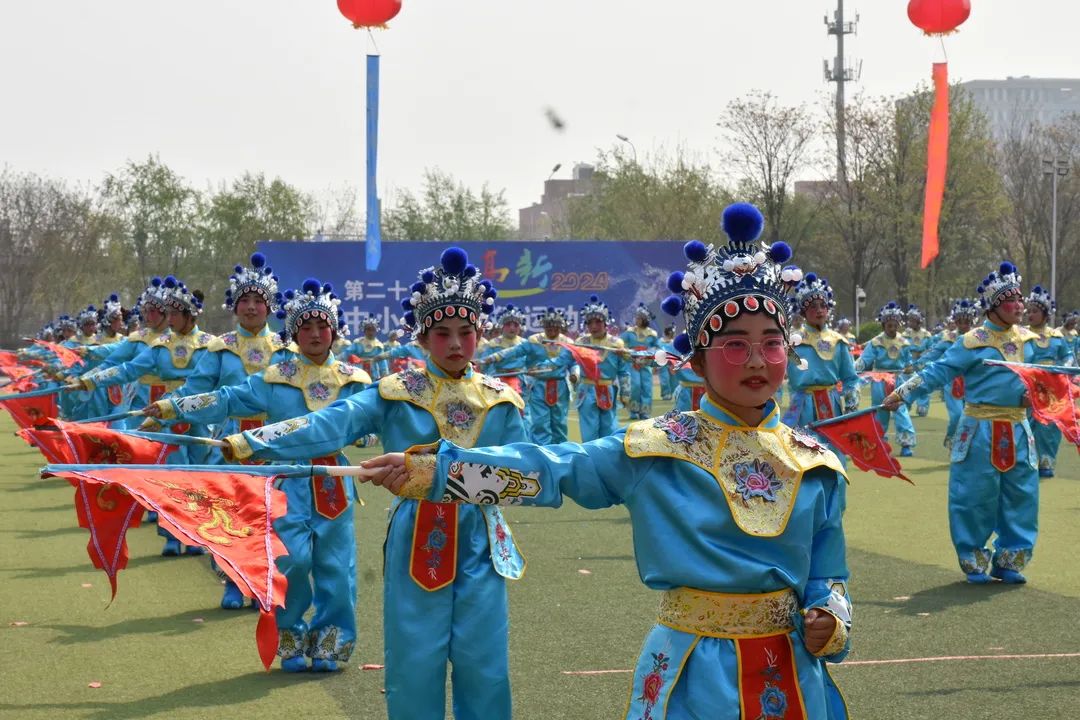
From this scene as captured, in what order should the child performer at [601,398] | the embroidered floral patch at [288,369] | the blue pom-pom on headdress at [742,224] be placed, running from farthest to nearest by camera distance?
the child performer at [601,398] → the embroidered floral patch at [288,369] → the blue pom-pom on headdress at [742,224]

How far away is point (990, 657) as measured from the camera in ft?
22.3

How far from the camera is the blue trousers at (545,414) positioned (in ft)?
58.2

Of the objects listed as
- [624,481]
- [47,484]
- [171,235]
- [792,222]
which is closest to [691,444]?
[624,481]

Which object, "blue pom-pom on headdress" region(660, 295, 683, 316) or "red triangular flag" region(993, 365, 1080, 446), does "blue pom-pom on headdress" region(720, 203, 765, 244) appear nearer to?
"blue pom-pom on headdress" region(660, 295, 683, 316)

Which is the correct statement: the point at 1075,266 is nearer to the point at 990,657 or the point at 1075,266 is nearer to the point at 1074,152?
the point at 1074,152

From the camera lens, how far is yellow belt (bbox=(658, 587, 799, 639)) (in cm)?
354

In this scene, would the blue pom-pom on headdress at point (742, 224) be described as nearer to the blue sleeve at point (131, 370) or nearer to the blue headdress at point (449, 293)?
the blue headdress at point (449, 293)

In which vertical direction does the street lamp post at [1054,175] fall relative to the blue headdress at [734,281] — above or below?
above

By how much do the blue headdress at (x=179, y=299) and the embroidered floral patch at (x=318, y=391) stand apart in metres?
4.04

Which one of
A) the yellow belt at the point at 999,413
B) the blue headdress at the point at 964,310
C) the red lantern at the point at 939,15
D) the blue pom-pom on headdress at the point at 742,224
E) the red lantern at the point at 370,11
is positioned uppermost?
the red lantern at the point at 939,15

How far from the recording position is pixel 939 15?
1011 cm

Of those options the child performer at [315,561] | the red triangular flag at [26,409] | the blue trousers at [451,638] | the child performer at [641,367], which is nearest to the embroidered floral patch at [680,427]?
the blue trousers at [451,638]

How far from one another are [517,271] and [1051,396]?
26.0 metres

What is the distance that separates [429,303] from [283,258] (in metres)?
26.7
